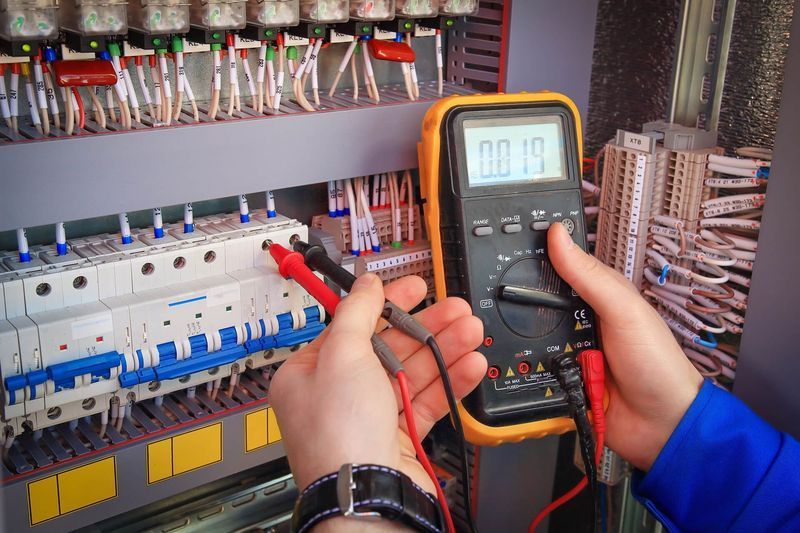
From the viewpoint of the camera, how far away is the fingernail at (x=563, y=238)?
1216mm

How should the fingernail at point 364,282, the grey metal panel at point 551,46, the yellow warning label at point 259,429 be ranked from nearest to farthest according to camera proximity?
the fingernail at point 364,282, the yellow warning label at point 259,429, the grey metal panel at point 551,46

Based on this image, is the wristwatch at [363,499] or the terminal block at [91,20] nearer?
the wristwatch at [363,499]

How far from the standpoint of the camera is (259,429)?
1.31 m

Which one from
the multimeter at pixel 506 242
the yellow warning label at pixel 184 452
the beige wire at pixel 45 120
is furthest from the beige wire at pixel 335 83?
the yellow warning label at pixel 184 452

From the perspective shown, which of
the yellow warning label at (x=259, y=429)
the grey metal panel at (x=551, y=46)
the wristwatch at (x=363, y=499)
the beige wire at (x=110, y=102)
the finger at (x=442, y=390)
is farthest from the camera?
the grey metal panel at (x=551, y=46)

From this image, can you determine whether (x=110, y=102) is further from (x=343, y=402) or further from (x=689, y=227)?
(x=689, y=227)

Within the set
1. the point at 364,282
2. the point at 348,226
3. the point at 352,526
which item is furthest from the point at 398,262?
the point at 352,526

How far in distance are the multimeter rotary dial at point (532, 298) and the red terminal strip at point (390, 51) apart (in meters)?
0.40

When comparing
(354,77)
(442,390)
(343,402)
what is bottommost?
(442,390)

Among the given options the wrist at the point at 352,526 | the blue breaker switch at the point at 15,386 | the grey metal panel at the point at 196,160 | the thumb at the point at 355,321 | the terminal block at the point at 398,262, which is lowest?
the wrist at the point at 352,526

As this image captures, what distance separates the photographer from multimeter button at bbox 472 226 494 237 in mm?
1211

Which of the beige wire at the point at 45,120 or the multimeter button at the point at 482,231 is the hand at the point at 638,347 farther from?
the beige wire at the point at 45,120

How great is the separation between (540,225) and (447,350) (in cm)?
28

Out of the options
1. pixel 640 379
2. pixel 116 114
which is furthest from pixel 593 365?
pixel 116 114
